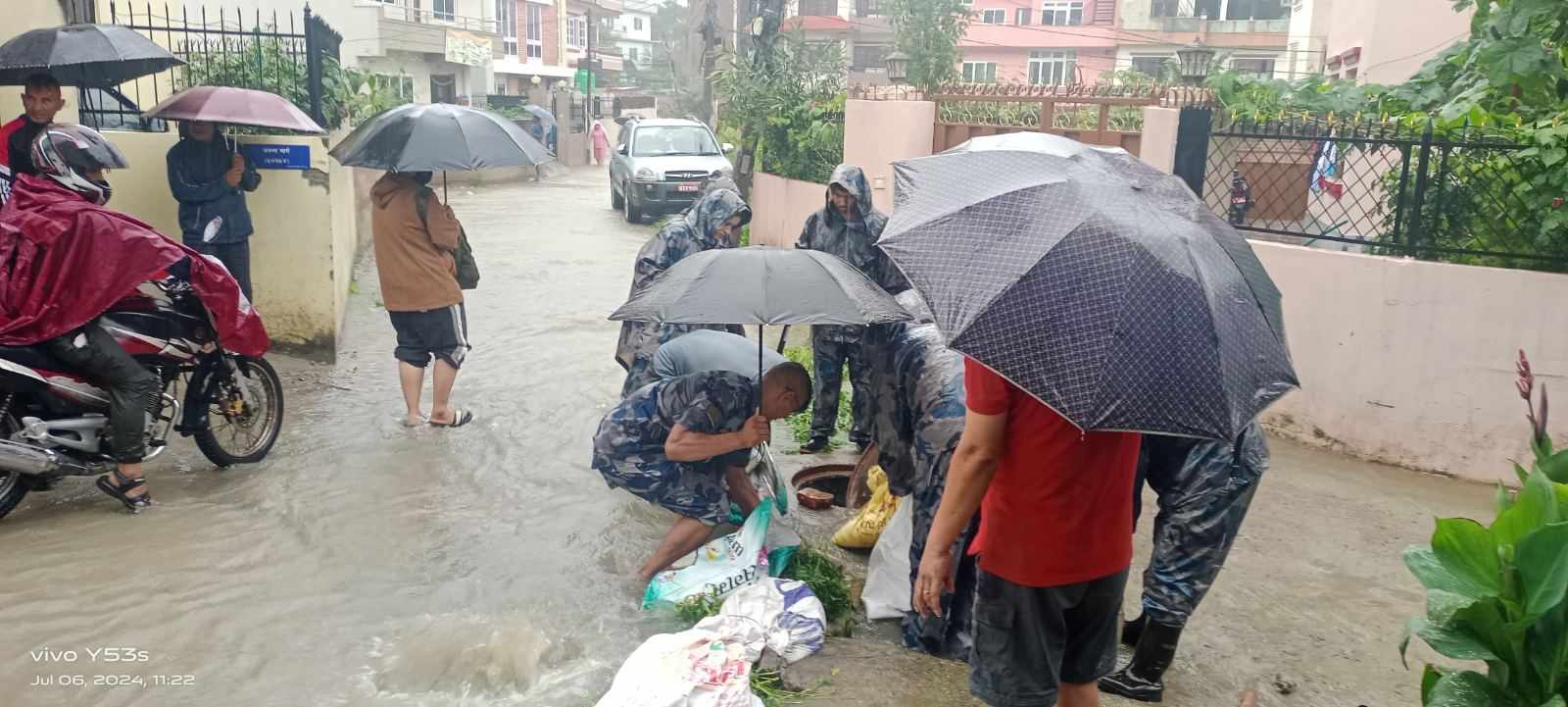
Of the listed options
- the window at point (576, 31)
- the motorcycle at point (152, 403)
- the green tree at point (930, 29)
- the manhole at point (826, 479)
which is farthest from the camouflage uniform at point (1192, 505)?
the window at point (576, 31)

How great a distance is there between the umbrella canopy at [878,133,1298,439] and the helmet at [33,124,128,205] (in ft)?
12.4

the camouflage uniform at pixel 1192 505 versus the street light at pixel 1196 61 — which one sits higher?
the street light at pixel 1196 61

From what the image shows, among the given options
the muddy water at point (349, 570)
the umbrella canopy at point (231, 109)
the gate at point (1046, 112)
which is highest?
the gate at point (1046, 112)

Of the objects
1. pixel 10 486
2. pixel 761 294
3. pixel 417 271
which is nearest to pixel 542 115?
pixel 417 271

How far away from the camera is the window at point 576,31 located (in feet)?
166

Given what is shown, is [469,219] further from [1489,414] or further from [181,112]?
[1489,414]

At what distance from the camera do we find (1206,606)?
171 inches

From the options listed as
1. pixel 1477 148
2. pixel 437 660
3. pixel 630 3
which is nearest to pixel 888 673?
pixel 437 660

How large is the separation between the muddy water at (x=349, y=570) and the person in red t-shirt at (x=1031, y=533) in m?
1.47

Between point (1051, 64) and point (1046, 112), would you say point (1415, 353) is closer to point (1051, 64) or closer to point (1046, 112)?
point (1046, 112)

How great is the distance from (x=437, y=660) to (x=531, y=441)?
2631mm

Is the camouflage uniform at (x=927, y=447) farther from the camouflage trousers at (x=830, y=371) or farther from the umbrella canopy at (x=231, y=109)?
the umbrella canopy at (x=231, y=109)

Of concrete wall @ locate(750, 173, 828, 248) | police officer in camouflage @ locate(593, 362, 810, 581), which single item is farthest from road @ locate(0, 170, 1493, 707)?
concrete wall @ locate(750, 173, 828, 248)

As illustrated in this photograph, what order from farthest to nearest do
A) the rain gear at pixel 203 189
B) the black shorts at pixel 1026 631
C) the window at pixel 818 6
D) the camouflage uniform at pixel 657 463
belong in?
1. the window at pixel 818 6
2. the rain gear at pixel 203 189
3. the camouflage uniform at pixel 657 463
4. the black shorts at pixel 1026 631
